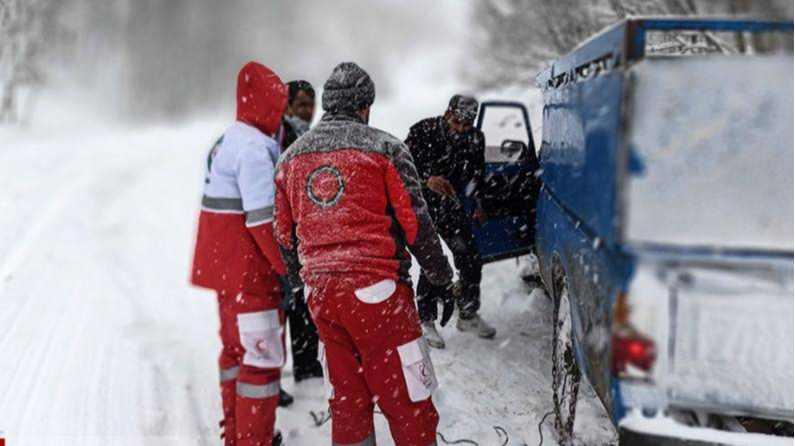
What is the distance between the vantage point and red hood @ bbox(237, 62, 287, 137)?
3.78 meters

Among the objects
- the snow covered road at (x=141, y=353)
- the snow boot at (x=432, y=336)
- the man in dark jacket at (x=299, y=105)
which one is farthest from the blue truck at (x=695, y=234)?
the man in dark jacket at (x=299, y=105)

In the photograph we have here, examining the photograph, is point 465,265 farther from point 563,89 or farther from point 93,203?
point 93,203

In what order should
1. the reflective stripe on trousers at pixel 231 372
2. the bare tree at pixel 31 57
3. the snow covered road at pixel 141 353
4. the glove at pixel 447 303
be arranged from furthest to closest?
the bare tree at pixel 31 57 → the glove at pixel 447 303 → the snow covered road at pixel 141 353 → the reflective stripe on trousers at pixel 231 372

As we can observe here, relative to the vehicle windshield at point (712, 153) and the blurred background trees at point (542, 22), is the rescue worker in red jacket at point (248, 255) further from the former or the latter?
the blurred background trees at point (542, 22)

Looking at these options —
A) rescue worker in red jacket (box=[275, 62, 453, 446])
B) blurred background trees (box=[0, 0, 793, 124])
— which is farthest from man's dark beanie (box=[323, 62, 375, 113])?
blurred background trees (box=[0, 0, 793, 124])

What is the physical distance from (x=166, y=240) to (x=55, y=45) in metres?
19.3

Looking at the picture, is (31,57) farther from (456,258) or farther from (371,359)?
(371,359)

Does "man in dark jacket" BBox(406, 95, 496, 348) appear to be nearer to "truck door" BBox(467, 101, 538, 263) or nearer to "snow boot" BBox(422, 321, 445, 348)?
"snow boot" BBox(422, 321, 445, 348)

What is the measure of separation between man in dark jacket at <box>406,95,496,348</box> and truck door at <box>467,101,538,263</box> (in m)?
0.12

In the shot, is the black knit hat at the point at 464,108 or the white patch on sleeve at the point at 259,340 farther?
the black knit hat at the point at 464,108

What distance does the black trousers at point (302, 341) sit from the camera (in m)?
4.79

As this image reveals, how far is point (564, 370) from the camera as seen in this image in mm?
3645

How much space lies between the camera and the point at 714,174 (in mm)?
2207

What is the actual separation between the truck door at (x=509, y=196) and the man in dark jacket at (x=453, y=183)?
124 mm
